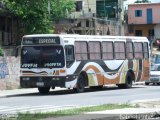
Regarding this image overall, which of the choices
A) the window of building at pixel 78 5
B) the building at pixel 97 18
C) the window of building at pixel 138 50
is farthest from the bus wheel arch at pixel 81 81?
the window of building at pixel 78 5

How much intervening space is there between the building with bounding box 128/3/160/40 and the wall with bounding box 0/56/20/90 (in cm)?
5333

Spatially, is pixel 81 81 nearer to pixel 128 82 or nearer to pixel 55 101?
pixel 128 82

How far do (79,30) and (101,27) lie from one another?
3596 mm

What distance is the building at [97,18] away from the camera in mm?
→ 60844

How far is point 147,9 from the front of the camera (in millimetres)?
87500

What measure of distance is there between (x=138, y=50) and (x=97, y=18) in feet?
91.9

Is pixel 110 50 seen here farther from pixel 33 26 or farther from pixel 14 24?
pixel 14 24

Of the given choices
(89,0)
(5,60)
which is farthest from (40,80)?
(89,0)

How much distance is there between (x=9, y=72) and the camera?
33.7 metres

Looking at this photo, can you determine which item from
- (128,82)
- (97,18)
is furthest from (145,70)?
(97,18)

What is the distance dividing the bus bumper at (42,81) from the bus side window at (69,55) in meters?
0.91

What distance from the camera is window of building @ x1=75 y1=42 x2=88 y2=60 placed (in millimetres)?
30391

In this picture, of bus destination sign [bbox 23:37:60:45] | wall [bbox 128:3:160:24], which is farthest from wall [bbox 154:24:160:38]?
bus destination sign [bbox 23:37:60:45]

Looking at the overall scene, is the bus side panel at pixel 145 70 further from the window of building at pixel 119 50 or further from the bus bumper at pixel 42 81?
the bus bumper at pixel 42 81
